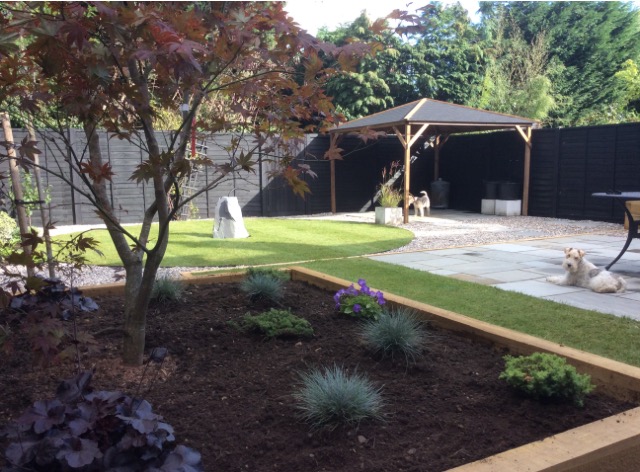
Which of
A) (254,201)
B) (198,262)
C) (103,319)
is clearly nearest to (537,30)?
(254,201)

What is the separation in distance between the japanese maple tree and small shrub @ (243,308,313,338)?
26.7 inches

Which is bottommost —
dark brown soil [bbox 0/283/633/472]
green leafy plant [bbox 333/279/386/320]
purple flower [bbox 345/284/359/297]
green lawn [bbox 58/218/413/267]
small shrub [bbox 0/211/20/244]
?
green lawn [bbox 58/218/413/267]

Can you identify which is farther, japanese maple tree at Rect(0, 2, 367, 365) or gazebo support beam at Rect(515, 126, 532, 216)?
gazebo support beam at Rect(515, 126, 532, 216)

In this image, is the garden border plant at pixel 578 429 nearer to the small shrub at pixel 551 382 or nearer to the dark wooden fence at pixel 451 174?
the small shrub at pixel 551 382

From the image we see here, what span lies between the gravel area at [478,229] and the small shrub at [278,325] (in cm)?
343

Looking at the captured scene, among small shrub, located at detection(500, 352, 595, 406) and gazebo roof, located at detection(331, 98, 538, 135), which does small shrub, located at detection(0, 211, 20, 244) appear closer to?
gazebo roof, located at detection(331, 98, 538, 135)

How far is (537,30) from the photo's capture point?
1081 inches

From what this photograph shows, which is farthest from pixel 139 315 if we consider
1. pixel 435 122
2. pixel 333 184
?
pixel 333 184

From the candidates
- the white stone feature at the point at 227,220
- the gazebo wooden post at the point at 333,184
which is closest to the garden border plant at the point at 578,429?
the white stone feature at the point at 227,220

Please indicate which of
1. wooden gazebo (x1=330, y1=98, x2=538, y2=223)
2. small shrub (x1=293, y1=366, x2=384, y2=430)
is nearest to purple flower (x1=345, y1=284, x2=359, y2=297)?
small shrub (x1=293, y1=366, x2=384, y2=430)

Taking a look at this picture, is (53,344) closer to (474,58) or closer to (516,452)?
(516,452)

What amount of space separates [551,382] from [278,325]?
59.3 inches

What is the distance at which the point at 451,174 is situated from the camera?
621 inches

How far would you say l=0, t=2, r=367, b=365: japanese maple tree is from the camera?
182 centimetres
